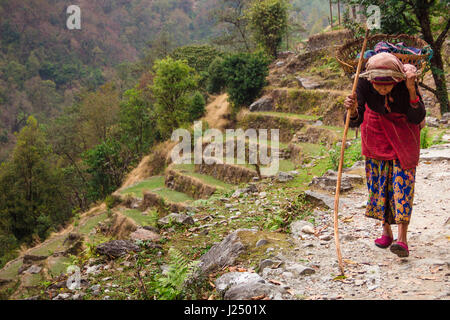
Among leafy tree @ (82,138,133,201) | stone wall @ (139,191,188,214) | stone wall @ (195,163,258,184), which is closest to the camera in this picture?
stone wall @ (195,163,258,184)

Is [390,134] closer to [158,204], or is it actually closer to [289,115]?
[158,204]

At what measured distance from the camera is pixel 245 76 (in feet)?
74.0

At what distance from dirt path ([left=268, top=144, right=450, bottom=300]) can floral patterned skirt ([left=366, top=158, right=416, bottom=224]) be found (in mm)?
402

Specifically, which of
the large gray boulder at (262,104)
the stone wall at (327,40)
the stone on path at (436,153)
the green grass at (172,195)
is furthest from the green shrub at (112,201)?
the stone on path at (436,153)

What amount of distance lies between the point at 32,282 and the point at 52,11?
102m

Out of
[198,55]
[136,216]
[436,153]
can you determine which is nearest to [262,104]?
[136,216]

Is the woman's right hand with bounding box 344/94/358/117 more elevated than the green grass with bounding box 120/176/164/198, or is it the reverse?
the woman's right hand with bounding box 344/94/358/117

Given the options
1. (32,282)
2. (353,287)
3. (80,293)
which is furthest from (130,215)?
(353,287)

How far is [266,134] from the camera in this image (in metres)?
19.4

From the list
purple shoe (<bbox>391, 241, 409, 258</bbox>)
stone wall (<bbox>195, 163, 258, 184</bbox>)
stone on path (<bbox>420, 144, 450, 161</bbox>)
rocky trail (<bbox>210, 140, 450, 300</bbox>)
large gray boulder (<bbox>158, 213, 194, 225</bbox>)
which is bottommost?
stone wall (<bbox>195, 163, 258, 184</bbox>)

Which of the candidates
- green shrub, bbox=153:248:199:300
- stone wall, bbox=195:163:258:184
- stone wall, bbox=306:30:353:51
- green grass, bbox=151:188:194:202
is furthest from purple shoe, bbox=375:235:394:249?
stone wall, bbox=306:30:353:51

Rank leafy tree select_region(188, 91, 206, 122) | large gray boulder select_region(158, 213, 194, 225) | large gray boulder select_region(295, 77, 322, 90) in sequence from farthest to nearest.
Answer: leafy tree select_region(188, 91, 206, 122) < large gray boulder select_region(295, 77, 322, 90) < large gray boulder select_region(158, 213, 194, 225)

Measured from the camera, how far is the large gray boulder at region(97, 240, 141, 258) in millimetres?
5234

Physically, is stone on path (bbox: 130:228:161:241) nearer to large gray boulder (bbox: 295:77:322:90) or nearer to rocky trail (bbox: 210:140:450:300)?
rocky trail (bbox: 210:140:450:300)
